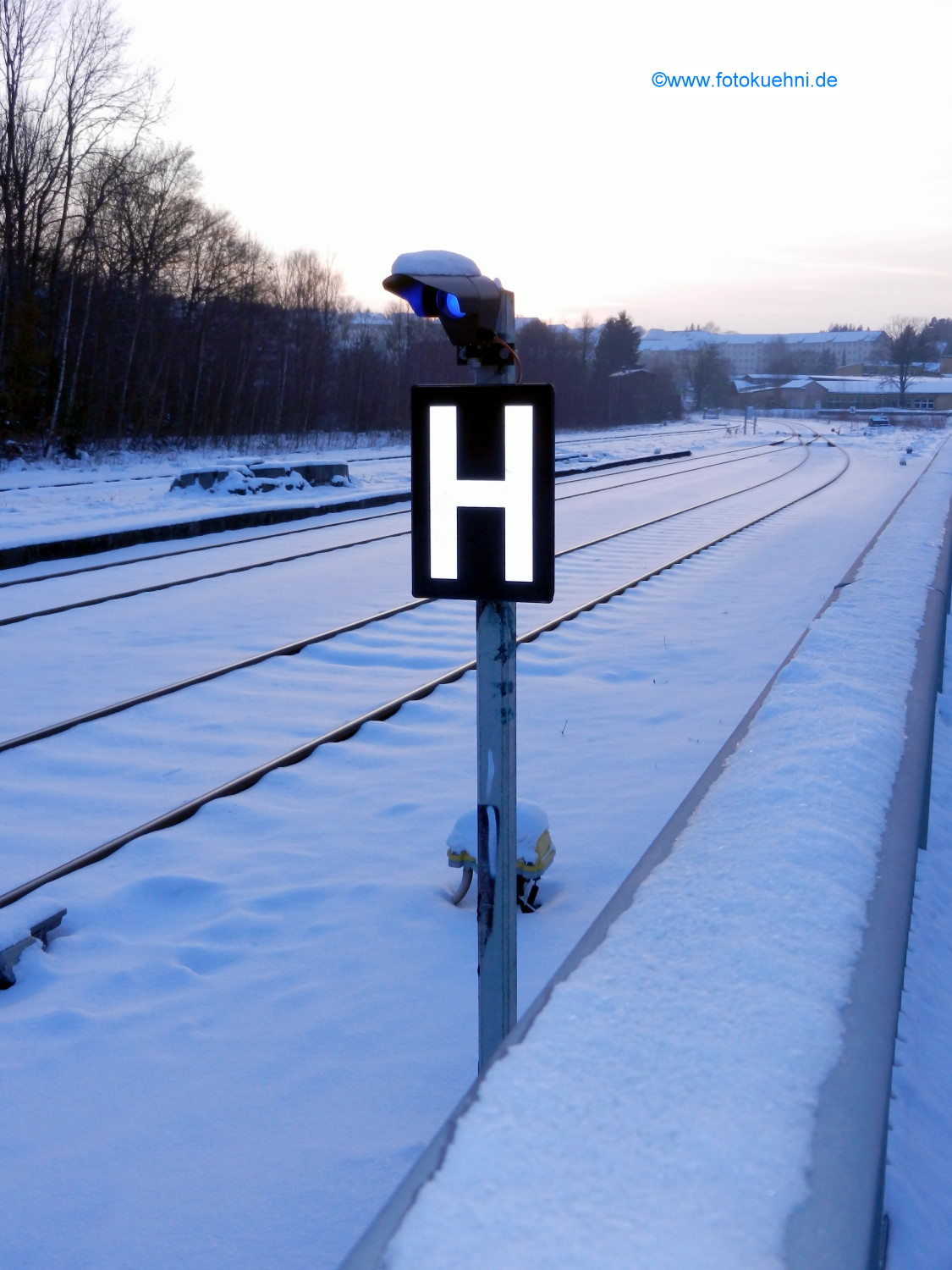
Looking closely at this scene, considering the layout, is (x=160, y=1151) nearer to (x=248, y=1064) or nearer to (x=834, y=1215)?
(x=248, y=1064)

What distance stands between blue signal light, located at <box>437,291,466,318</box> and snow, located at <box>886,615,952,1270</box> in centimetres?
209

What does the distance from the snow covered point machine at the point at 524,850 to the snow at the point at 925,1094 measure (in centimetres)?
134

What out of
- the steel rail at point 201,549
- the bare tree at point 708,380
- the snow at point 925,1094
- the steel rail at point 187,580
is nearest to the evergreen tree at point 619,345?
the bare tree at point 708,380

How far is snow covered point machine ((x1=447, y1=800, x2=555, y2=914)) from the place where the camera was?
14.6 ft

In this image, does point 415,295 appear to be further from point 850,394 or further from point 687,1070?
point 850,394

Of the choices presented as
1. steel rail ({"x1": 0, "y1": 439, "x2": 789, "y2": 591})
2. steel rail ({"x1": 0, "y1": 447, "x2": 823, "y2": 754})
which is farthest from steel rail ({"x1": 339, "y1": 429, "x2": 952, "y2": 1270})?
steel rail ({"x1": 0, "y1": 439, "x2": 789, "y2": 591})

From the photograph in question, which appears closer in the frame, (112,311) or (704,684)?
(704,684)

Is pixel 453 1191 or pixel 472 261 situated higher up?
pixel 472 261

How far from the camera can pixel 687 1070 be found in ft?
6.31

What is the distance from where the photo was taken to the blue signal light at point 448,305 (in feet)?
8.23

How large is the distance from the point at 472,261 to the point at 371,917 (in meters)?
2.72

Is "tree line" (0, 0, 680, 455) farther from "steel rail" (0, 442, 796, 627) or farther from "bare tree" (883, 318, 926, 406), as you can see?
"bare tree" (883, 318, 926, 406)

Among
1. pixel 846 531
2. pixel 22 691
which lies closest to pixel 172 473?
pixel 846 531

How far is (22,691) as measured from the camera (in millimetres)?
7844
